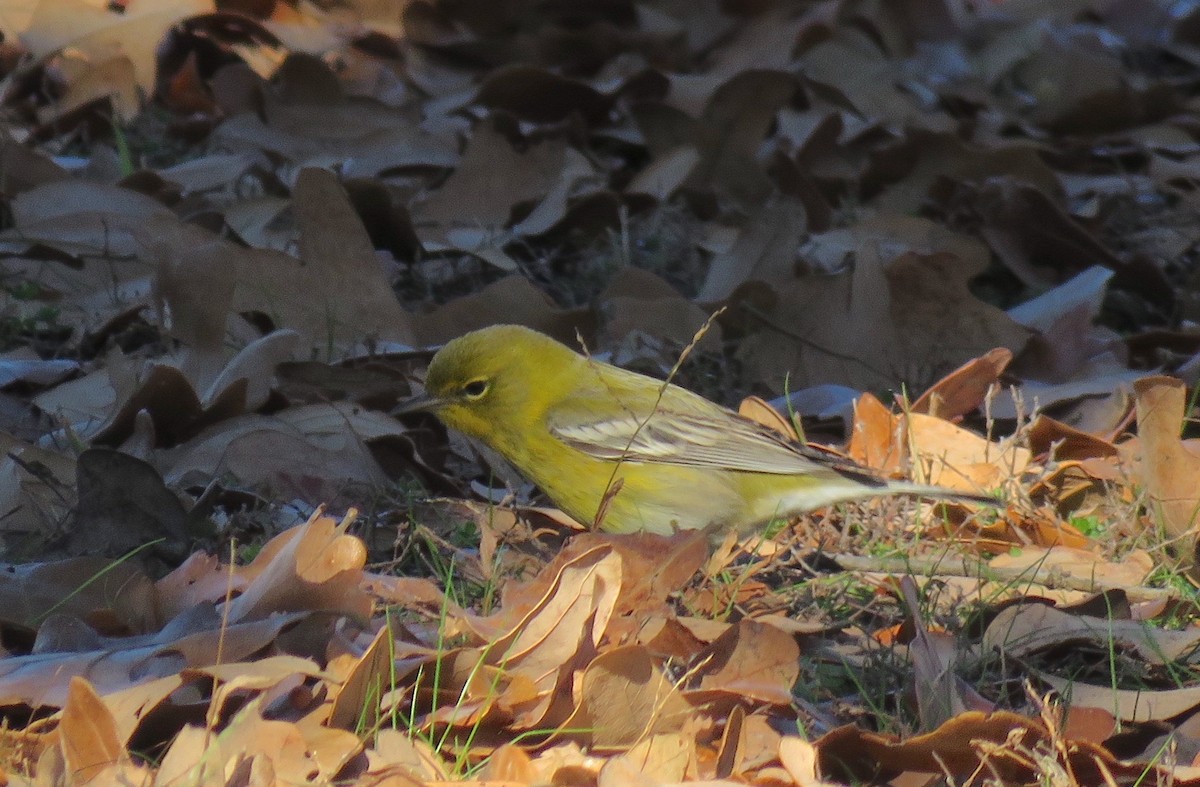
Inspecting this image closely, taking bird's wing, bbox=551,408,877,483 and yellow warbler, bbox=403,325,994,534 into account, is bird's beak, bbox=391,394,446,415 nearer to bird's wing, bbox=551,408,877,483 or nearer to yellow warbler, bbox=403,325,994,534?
yellow warbler, bbox=403,325,994,534

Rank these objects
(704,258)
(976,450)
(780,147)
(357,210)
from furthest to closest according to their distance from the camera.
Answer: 1. (780,147)
2. (704,258)
3. (357,210)
4. (976,450)

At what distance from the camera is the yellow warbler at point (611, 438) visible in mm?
A: 5105

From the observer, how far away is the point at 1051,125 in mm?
8641

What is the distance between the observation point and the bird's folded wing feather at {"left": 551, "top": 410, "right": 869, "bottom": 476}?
5191 millimetres

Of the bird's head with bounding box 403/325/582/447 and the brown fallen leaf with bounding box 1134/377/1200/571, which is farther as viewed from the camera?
the bird's head with bounding box 403/325/582/447

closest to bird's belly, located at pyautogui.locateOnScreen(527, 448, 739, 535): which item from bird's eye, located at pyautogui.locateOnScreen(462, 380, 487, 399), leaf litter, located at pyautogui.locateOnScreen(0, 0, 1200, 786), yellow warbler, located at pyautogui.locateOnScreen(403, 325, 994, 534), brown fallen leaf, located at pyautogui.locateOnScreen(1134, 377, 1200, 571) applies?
yellow warbler, located at pyautogui.locateOnScreen(403, 325, 994, 534)

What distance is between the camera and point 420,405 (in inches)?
197

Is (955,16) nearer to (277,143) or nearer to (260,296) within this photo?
(277,143)

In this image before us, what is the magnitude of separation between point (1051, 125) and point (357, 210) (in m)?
4.39

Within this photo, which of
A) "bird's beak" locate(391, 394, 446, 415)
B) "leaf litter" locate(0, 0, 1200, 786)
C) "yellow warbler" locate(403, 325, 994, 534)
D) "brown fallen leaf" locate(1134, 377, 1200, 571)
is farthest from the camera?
"yellow warbler" locate(403, 325, 994, 534)

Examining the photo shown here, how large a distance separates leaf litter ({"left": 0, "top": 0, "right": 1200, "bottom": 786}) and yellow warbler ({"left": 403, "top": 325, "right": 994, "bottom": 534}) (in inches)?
6.1

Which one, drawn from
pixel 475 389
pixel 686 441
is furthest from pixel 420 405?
pixel 686 441

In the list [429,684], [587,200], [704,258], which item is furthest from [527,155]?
[429,684]

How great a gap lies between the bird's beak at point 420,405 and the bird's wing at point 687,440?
45 centimetres
